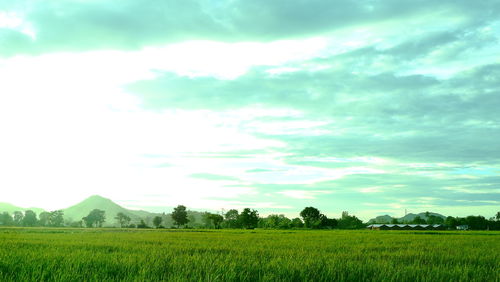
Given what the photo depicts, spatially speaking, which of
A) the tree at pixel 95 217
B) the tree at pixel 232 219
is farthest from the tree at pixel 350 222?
the tree at pixel 95 217

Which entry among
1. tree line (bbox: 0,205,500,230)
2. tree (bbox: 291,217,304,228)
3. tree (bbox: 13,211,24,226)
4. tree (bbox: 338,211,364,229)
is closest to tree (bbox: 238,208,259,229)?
tree line (bbox: 0,205,500,230)

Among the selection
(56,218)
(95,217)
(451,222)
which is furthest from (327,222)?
(56,218)

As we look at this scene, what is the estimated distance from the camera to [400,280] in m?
6.64

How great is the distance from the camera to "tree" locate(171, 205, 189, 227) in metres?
126

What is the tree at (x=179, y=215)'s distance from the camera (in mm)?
126062

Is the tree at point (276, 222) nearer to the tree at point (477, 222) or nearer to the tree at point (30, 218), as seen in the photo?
the tree at point (477, 222)

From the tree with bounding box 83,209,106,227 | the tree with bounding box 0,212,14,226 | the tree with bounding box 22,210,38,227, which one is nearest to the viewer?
the tree with bounding box 22,210,38,227

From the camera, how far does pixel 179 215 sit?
126 m

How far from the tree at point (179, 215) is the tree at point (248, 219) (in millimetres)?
19904

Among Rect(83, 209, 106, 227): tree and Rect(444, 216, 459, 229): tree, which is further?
Rect(83, 209, 106, 227): tree

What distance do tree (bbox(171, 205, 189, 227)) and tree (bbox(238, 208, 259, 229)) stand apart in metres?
19.9

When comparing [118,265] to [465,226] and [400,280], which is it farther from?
[465,226]

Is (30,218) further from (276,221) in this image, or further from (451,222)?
(451,222)

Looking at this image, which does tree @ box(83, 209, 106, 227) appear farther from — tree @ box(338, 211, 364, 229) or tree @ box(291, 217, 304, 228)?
tree @ box(338, 211, 364, 229)
